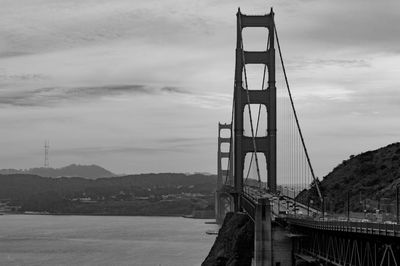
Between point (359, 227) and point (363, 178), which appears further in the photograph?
point (363, 178)

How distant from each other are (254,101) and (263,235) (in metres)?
27.7

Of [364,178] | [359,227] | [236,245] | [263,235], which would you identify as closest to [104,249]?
[364,178]

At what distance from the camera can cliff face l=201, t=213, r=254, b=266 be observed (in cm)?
6122

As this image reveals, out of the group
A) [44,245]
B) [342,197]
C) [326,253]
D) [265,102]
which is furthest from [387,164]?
[44,245]

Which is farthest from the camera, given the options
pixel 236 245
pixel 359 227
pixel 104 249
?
pixel 104 249

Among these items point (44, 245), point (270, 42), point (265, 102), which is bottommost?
point (44, 245)

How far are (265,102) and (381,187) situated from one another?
11.5 m

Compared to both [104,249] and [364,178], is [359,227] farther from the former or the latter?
[104,249]

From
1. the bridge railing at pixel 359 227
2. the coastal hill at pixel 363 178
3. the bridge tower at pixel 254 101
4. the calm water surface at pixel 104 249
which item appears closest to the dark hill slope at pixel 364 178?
the coastal hill at pixel 363 178

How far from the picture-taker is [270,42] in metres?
70.8

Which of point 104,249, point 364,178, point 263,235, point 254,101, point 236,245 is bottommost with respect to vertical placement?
point 104,249

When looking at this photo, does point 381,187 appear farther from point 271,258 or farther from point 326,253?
point 326,253

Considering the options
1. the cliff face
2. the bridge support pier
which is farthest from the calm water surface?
the bridge support pier

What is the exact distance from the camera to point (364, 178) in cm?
7325
